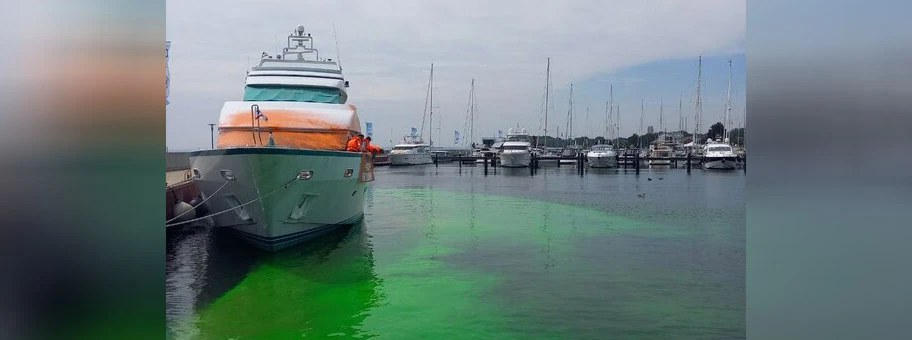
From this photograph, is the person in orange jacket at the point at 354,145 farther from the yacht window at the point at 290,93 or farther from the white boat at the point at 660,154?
the white boat at the point at 660,154

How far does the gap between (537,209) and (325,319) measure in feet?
60.6

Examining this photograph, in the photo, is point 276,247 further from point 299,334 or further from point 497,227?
point 497,227

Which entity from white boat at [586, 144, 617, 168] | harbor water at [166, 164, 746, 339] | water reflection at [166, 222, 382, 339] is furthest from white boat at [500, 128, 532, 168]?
water reflection at [166, 222, 382, 339]

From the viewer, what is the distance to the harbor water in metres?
8.99

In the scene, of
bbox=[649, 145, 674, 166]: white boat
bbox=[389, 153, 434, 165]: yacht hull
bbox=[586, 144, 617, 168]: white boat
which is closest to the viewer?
bbox=[586, 144, 617, 168]: white boat

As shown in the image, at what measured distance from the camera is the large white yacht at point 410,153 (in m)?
76.0

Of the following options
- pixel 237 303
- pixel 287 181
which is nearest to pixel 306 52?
pixel 287 181

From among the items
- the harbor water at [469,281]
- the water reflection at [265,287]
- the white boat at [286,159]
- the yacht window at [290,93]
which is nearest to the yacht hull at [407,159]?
the harbor water at [469,281]

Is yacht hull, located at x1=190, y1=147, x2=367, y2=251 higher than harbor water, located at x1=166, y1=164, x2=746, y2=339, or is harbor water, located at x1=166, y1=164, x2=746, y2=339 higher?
yacht hull, located at x1=190, y1=147, x2=367, y2=251

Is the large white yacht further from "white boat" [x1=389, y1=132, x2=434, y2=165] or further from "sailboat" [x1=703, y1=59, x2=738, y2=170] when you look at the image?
→ "sailboat" [x1=703, y1=59, x2=738, y2=170]

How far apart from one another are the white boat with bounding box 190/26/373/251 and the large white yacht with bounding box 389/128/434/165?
185ft

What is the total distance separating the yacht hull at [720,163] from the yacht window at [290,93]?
172 ft

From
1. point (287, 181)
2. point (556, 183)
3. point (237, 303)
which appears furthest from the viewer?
point (556, 183)
